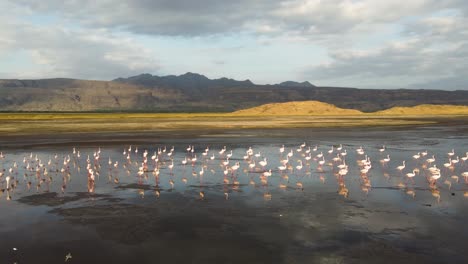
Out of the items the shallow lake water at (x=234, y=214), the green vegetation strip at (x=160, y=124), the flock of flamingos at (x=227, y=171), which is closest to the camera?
the shallow lake water at (x=234, y=214)

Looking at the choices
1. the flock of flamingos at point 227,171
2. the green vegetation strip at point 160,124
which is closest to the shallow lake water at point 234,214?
the flock of flamingos at point 227,171

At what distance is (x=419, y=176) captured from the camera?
29578mm

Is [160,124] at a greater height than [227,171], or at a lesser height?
greater

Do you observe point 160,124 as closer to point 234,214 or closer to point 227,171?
point 227,171

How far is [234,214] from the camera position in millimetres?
20375

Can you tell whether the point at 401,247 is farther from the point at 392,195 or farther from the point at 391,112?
the point at 391,112

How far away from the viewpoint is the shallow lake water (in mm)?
15328

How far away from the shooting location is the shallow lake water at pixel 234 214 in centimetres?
1533

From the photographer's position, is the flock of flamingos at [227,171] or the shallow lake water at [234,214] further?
the flock of flamingos at [227,171]

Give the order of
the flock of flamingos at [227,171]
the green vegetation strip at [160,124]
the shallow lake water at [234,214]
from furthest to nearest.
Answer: the green vegetation strip at [160,124]
the flock of flamingos at [227,171]
the shallow lake water at [234,214]

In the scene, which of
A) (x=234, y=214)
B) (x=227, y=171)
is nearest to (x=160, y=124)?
(x=227, y=171)

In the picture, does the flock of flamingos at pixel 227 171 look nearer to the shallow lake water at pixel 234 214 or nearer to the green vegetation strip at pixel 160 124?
the shallow lake water at pixel 234 214

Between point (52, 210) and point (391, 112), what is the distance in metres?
165

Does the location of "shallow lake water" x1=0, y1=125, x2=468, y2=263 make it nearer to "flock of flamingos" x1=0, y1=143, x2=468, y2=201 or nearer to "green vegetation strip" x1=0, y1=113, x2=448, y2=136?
"flock of flamingos" x1=0, y1=143, x2=468, y2=201
